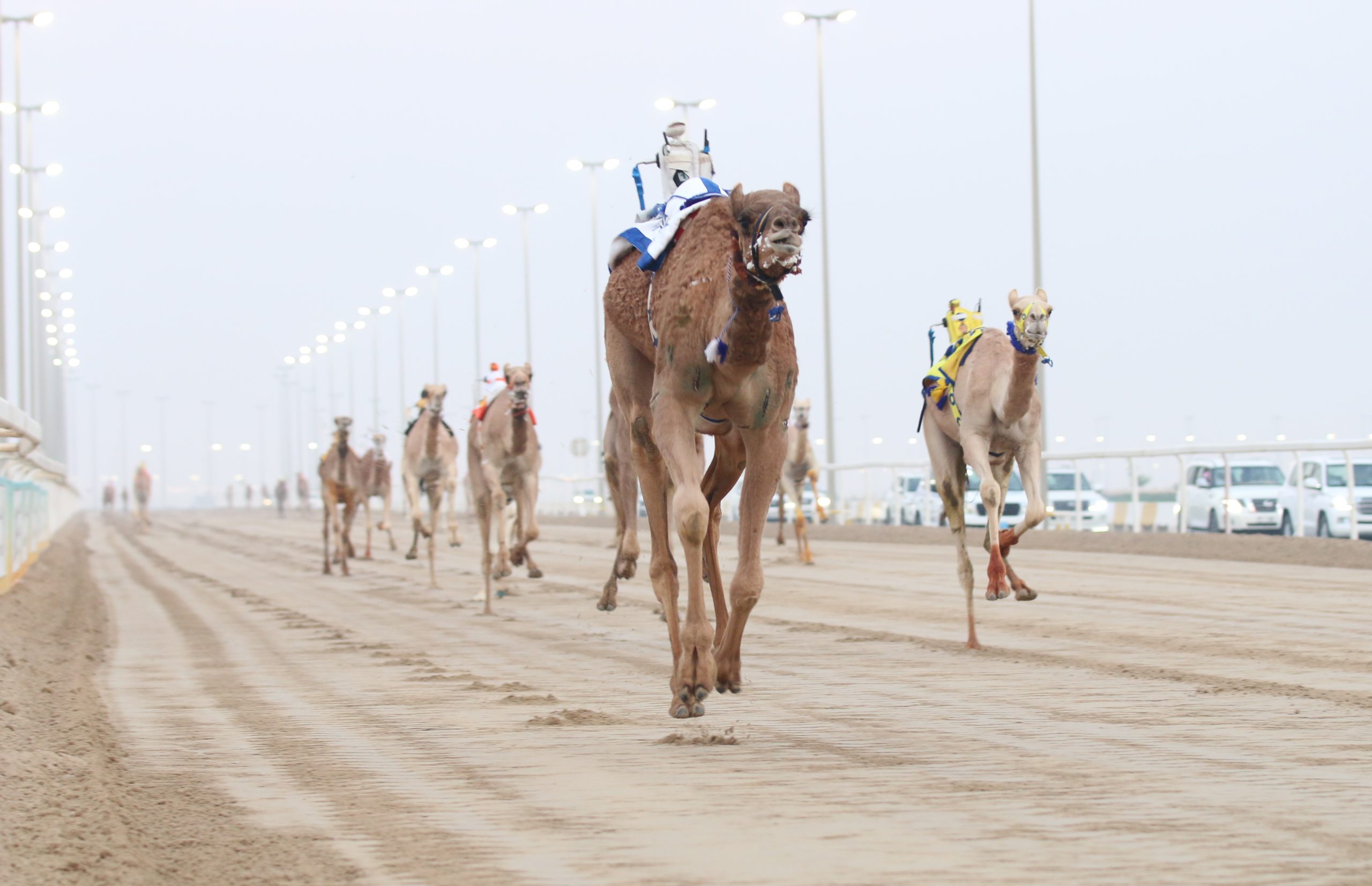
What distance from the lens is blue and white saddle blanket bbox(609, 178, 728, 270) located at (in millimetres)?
8109

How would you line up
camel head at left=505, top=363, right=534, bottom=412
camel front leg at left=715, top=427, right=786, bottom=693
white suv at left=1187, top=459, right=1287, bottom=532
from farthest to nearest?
white suv at left=1187, top=459, right=1287, bottom=532
camel head at left=505, top=363, right=534, bottom=412
camel front leg at left=715, top=427, right=786, bottom=693

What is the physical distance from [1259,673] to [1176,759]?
11.1 ft

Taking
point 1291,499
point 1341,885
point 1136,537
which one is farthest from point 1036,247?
point 1341,885

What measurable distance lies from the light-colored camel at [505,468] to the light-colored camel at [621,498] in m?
2.22

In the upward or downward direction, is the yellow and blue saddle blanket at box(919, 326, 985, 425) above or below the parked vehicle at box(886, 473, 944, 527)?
above

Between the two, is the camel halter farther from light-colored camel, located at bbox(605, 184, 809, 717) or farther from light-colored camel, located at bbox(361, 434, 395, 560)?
light-colored camel, located at bbox(361, 434, 395, 560)

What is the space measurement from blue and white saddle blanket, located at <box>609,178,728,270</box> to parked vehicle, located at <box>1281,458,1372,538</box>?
17251mm

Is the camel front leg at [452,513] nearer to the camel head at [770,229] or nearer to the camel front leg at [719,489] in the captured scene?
the camel front leg at [719,489]

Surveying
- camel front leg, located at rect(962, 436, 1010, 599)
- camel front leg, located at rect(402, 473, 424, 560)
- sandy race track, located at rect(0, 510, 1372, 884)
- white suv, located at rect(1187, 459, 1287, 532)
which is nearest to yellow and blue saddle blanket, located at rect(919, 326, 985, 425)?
camel front leg, located at rect(962, 436, 1010, 599)

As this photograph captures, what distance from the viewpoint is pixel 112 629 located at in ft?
53.8

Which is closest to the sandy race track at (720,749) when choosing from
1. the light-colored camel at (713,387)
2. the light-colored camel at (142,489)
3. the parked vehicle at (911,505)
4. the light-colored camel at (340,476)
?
the light-colored camel at (713,387)

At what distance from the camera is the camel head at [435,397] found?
962 inches

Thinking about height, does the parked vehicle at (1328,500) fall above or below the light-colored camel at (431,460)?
below

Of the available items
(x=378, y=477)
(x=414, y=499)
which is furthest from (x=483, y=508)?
(x=378, y=477)
